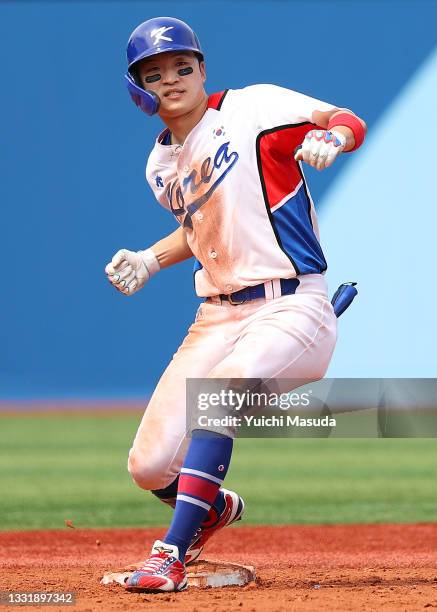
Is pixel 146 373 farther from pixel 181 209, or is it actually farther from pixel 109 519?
pixel 181 209

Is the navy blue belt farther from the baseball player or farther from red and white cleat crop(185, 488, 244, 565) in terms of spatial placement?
red and white cleat crop(185, 488, 244, 565)

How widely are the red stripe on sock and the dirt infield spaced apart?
317 mm

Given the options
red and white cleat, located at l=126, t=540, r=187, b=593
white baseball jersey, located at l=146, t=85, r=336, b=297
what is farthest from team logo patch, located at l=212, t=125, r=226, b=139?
red and white cleat, located at l=126, t=540, r=187, b=593

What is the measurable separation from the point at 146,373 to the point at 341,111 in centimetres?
938

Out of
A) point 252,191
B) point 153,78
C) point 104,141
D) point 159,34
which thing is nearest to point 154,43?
point 159,34

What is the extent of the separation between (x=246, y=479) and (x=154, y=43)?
5.55 meters

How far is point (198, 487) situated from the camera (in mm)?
3381

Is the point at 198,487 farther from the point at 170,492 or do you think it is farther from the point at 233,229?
the point at 233,229

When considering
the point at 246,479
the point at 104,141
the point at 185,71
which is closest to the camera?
the point at 185,71

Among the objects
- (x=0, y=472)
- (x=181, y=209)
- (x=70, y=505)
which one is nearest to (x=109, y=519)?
(x=70, y=505)

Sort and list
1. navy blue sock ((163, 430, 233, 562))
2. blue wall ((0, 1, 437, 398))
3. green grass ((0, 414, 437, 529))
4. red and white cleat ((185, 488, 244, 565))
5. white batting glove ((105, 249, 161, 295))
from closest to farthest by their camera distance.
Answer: navy blue sock ((163, 430, 233, 562))
red and white cleat ((185, 488, 244, 565))
white batting glove ((105, 249, 161, 295))
green grass ((0, 414, 437, 529))
blue wall ((0, 1, 437, 398))

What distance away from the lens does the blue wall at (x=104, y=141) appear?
12.7 m

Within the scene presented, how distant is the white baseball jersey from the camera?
365 cm

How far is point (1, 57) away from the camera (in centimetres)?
1338
